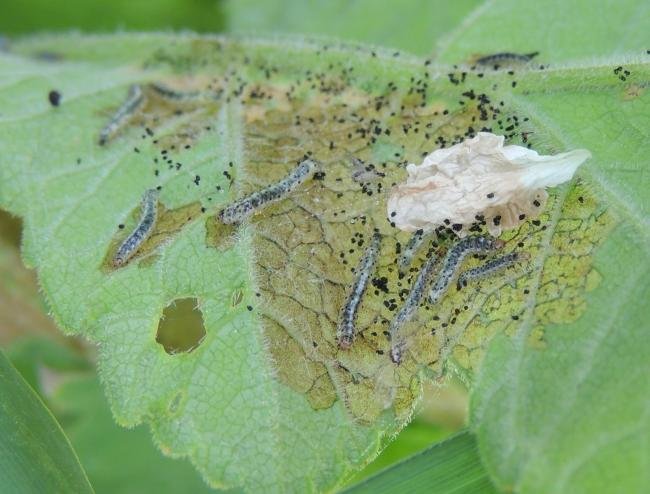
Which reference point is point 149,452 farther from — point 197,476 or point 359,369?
point 359,369

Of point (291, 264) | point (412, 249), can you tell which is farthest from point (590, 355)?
point (291, 264)

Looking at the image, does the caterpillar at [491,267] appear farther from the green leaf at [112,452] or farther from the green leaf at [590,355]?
the green leaf at [112,452]

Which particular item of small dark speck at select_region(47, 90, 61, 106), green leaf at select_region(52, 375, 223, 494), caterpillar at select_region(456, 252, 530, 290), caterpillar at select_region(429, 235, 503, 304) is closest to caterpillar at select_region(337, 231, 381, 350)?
caterpillar at select_region(429, 235, 503, 304)

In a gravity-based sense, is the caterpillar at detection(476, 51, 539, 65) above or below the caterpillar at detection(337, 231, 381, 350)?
above

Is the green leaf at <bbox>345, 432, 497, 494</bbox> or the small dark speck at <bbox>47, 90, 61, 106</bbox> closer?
the green leaf at <bbox>345, 432, 497, 494</bbox>

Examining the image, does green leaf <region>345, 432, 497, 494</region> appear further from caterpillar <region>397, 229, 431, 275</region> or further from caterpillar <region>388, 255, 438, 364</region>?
caterpillar <region>397, 229, 431, 275</region>

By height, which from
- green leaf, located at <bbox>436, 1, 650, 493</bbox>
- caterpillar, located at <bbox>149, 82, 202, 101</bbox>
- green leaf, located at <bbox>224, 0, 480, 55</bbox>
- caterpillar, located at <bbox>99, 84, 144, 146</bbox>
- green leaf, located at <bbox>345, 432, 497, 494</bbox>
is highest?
green leaf, located at <bbox>224, 0, 480, 55</bbox>

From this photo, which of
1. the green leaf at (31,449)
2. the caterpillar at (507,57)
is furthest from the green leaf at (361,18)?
the green leaf at (31,449)
